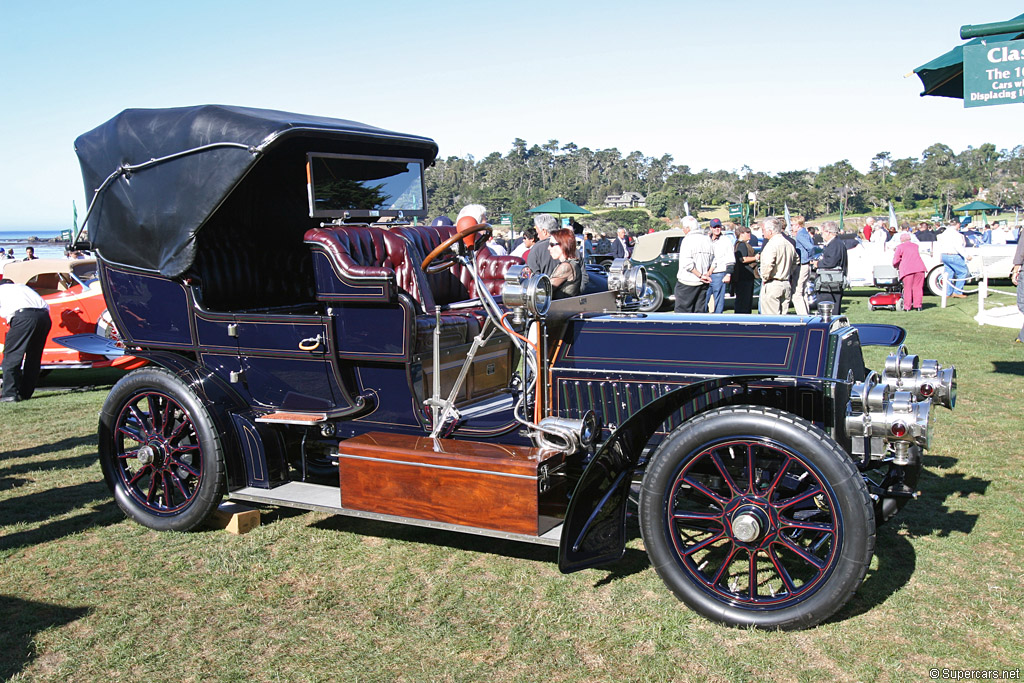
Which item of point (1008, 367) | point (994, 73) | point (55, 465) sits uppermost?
point (994, 73)

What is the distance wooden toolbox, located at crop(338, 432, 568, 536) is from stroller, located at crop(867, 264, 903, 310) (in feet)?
41.8

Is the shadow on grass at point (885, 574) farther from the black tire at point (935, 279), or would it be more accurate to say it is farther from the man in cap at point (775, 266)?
the black tire at point (935, 279)

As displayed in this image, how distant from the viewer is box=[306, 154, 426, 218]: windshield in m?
4.45

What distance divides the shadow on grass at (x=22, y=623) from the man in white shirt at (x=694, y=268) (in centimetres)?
829

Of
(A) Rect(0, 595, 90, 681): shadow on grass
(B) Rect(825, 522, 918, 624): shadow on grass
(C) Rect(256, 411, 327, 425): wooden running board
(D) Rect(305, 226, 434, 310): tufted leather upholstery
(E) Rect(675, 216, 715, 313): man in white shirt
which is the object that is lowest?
(B) Rect(825, 522, 918, 624): shadow on grass

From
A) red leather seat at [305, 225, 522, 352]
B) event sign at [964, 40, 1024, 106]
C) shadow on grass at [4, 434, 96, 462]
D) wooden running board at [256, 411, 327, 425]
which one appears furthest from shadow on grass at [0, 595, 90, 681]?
event sign at [964, 40, 1024, 106]

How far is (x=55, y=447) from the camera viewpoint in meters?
6.21

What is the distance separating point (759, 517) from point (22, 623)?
301cm

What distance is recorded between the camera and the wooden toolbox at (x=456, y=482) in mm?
3334

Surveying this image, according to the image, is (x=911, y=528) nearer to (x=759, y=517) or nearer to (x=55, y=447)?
(x=759, y=517)

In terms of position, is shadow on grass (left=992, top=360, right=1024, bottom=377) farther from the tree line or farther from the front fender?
the tree line

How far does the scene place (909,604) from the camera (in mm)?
3277

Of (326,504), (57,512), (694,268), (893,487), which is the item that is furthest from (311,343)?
(694,268)

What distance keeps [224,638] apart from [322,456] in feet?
5.14
